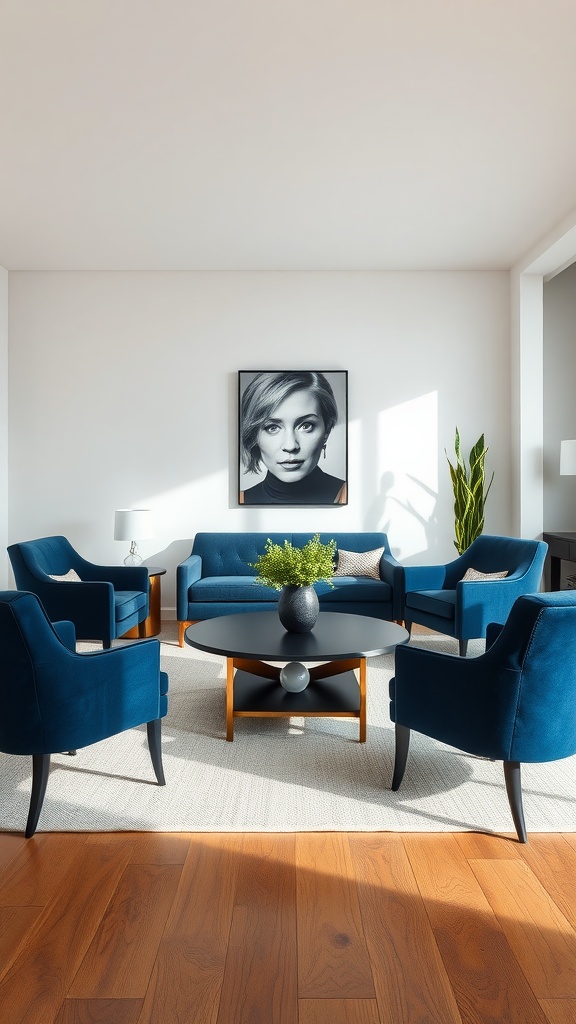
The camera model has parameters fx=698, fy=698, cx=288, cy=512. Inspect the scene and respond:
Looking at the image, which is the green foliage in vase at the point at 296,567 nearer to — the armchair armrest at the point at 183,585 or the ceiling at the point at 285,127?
the armchair armrest at the point at 183,585

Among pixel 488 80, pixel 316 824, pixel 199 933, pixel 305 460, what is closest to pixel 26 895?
pixel 199 933

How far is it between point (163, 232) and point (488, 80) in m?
2.63

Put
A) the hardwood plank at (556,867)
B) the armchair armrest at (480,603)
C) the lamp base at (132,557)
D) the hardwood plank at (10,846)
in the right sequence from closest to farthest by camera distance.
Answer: the hardwood plank at (556,867)
the hardwood plank at (10,846)
the armchair armrest at (480,603)
the lamp base at (132,557)

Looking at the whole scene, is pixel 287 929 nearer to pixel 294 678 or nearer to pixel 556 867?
pixel 556 867

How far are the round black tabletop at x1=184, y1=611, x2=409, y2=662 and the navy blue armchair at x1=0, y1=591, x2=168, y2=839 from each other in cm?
63

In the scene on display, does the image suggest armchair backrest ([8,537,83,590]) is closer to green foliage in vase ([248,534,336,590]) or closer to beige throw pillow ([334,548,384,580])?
green foliage in vase ([248,534,336,590])

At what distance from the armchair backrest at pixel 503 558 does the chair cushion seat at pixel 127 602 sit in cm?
219

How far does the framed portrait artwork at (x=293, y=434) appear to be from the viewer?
5.92 metres

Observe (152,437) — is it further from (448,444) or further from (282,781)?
(282,781)

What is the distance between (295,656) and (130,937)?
1319 mm

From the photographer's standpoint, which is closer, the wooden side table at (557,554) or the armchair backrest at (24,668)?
the armchair backrest at (24,668)

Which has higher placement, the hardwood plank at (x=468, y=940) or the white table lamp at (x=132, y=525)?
the white table lamp at (x=132, y=525)

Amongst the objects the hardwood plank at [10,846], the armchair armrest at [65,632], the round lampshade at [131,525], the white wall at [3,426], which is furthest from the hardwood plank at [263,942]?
the white wall at [3,426]

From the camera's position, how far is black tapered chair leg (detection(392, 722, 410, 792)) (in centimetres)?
258
